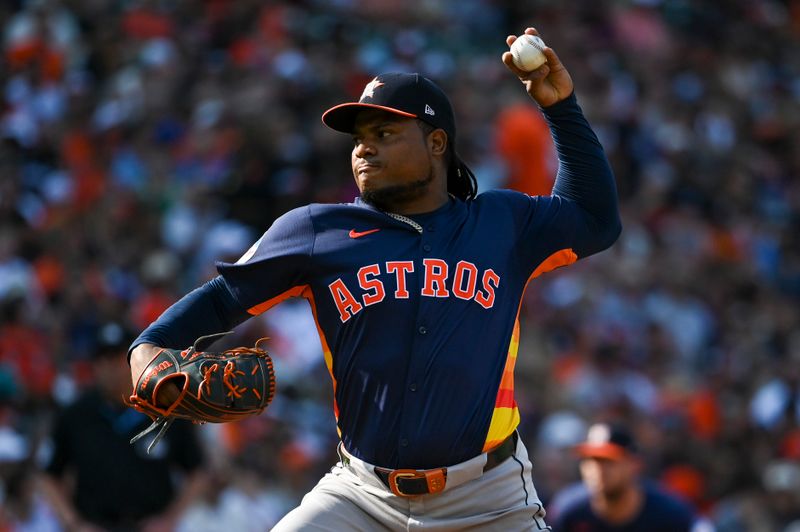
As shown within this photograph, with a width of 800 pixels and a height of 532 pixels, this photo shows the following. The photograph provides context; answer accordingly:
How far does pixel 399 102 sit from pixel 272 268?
2.17ft

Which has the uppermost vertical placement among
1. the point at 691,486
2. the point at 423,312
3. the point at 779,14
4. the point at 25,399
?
the point at 423,312

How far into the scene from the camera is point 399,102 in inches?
168

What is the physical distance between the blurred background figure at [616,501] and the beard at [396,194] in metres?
3.13

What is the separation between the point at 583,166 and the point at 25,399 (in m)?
5.00

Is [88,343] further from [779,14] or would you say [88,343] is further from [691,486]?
[779,14]

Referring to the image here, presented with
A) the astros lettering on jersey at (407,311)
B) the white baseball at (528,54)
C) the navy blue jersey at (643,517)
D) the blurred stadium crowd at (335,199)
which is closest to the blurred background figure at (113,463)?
the blurred stadium crowd at (335,199)

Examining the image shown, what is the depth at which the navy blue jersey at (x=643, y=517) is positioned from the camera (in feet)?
22.8

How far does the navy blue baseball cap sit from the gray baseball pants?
1.09 metres

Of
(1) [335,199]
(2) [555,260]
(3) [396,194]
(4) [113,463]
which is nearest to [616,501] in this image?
(4) [113,463]

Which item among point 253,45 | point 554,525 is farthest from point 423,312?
point 253,45

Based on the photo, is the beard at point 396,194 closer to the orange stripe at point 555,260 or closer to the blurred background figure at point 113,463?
the orange stripe at point 555,260

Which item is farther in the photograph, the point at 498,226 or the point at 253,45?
the point at 253,45

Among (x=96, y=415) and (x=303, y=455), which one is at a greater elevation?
(x=96, y=415)

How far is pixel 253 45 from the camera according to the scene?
12508 millimetres
